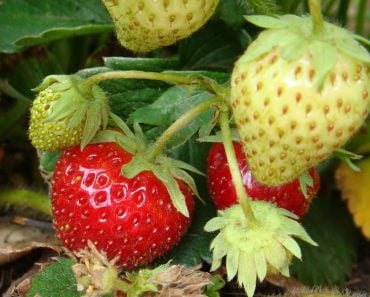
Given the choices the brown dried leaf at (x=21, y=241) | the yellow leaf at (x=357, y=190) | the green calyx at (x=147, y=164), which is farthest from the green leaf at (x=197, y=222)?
the yellow leaf at (x=357, y=190)

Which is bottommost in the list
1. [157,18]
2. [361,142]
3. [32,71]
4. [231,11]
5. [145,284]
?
[361,142]

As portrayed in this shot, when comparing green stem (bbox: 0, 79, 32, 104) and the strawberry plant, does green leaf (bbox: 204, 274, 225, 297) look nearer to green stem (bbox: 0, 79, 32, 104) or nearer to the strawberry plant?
the strawberry plant

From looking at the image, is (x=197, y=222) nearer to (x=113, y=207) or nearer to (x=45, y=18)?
(x=113, y=207)

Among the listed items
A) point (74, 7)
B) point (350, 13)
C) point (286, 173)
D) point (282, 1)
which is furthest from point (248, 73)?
point (350, 13)

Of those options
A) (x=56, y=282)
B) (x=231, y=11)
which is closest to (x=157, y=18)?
(x=231, y=11)

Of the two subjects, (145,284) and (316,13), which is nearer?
(316,13)

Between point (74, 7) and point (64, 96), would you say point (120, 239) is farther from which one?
point (74, 7)
